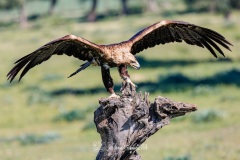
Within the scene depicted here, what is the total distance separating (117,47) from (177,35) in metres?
1.26

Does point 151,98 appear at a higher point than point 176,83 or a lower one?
lower

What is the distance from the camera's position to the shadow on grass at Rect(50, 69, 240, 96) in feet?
100

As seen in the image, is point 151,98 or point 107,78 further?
point 151,98

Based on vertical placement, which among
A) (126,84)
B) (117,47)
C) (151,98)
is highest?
(117,47)

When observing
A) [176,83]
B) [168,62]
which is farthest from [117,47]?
[168,62]

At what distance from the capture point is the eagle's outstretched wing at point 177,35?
8289mm

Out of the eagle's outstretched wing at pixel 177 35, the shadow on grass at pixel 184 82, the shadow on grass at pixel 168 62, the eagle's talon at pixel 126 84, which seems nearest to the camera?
the eagle's talon at pixel 126 84

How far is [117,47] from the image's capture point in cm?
786

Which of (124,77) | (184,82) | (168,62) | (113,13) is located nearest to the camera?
(124,77)

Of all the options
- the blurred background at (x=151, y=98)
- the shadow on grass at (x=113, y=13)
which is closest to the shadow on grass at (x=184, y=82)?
the blurred background at (x=151, y=98)

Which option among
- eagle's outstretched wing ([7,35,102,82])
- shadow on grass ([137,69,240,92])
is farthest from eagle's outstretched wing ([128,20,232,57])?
shadow on grass ([137,69,240,92])

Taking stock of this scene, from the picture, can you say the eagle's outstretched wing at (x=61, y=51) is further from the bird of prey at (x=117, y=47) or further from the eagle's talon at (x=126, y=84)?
the eagle's talon at (x=126, y=84)

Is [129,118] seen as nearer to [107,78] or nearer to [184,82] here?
[107,78]

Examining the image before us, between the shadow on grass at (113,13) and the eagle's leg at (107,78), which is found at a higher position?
the shadow on grass at (113,13)
